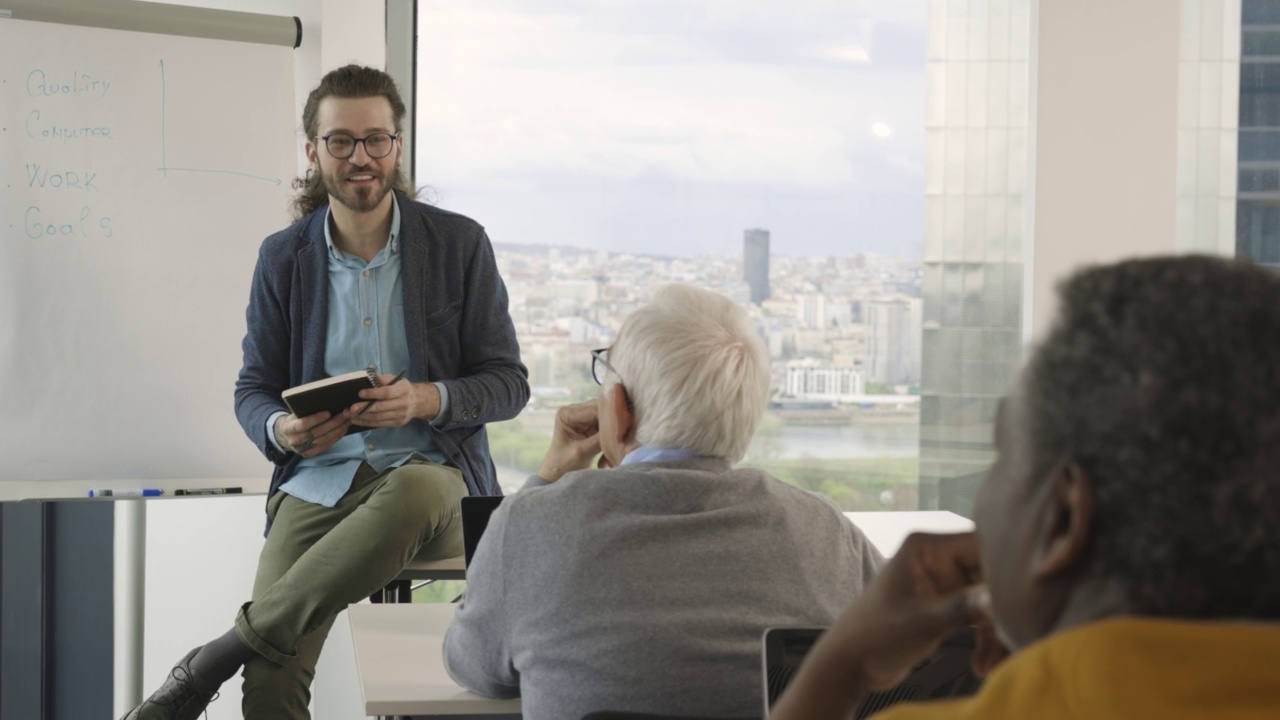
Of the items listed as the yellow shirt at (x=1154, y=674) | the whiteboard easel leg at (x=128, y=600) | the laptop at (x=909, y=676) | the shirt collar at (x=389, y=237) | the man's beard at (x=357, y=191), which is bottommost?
the whiteboard easel leg at (x=128, y=600)

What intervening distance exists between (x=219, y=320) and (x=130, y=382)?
0.96ft

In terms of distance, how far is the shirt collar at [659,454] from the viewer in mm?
1721

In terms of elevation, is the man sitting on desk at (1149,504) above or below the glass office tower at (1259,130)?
below

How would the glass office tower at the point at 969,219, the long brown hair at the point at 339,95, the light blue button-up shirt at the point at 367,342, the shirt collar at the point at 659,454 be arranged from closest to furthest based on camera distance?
the shirt collar at the point at 659,454
the light blue button-up shirt at the point at 367,342
the long brown hair at the point at 339,95
the glass office tower at the point at 969,219

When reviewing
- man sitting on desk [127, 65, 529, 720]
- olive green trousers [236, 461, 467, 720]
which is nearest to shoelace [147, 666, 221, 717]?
olive green trousers [236, 461, 467, 720]

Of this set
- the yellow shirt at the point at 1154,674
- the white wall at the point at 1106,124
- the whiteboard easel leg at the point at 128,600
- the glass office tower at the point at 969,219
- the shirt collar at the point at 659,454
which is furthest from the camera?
the glass office tower at the point at 969,219

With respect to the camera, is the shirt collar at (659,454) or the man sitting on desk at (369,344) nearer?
the shirt collar at (659,454)

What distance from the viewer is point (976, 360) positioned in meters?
4.57

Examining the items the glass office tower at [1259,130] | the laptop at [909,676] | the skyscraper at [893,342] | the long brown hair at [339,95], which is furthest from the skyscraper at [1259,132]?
the laptop at [909,676]

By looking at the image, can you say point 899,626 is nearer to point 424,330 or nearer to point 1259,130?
point 424,330

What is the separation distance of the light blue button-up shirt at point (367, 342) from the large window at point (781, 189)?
960 millimetres

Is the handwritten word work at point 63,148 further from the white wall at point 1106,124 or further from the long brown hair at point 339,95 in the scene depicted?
the white wall at point 1106,124

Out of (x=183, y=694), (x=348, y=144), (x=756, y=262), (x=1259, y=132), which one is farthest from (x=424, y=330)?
(x=1259, y=132)

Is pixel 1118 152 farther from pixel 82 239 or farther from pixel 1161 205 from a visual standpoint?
pixel 82 239
